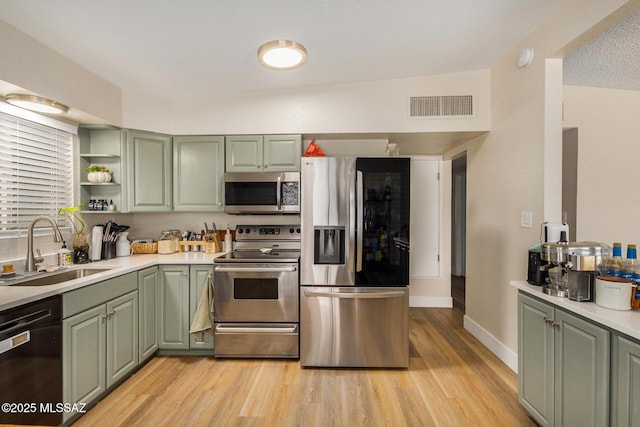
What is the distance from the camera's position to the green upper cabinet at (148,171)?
284 cm

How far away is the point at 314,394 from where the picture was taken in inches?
83.7

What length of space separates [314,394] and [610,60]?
336cm

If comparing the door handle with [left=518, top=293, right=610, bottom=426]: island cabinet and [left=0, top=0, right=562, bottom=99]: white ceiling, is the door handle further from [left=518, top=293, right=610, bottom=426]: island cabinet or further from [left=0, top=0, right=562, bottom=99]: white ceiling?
[left=518, top=293, right=610, bottom=426]: island cabinet

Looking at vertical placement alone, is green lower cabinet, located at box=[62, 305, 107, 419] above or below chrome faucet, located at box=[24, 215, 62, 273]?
below

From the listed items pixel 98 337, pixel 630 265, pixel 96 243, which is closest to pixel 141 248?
pixel 96 243

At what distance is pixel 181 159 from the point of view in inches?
118

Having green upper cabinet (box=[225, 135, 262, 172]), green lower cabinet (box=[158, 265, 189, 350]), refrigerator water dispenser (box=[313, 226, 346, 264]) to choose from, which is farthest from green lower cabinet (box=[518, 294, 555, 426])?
green lower cabinet (box=[158, 265, 189, 350])

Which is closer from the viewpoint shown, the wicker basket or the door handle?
the door handle

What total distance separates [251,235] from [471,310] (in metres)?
2.54

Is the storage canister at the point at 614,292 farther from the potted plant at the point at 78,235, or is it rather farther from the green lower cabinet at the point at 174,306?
the potted plant at the point at 78,235

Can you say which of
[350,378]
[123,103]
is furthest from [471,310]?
[123,103]

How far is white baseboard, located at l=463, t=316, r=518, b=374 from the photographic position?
2.42m

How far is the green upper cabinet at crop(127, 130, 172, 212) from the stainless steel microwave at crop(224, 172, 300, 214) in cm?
69

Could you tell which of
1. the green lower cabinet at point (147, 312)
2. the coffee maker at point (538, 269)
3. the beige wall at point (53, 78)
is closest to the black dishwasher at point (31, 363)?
the green lower cabinet at point (147, 312)
